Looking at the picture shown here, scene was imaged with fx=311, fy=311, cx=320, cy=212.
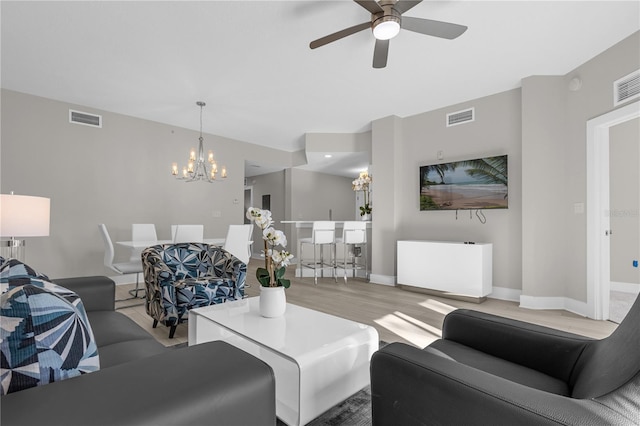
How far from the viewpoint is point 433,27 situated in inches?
97.1

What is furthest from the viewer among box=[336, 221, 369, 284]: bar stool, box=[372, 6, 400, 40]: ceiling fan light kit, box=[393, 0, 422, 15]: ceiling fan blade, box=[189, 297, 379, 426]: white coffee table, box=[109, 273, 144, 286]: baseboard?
box=[336, 221, 369, 284]: bar stool

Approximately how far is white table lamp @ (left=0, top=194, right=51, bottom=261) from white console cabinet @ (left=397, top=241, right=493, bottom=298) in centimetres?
414

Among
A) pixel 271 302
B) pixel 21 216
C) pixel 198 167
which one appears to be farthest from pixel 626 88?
pixel 198 167

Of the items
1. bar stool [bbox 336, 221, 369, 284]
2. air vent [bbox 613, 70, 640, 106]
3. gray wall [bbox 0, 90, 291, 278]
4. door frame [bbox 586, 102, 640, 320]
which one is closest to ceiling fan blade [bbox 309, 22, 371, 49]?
air vent [bbox 613, 70, 640, 106]

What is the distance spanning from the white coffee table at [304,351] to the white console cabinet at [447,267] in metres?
2.77

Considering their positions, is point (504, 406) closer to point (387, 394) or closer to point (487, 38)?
point (387, 394)

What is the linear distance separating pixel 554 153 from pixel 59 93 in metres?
6.55

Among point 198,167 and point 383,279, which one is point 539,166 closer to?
point 383,279

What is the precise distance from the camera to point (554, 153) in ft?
12.3

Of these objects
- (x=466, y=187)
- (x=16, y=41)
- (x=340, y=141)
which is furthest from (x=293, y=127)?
(x=16, y=41)

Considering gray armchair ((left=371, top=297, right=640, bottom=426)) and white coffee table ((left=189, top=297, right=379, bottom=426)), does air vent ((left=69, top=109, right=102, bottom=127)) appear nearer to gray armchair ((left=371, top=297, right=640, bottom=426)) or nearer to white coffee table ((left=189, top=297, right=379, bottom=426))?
white coffee table ((left=189, top=297, right=379, bottom=426))

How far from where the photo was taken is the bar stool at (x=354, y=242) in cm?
534

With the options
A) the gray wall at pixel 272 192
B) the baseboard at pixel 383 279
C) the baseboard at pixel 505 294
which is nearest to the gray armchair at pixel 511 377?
the baseboard at pixel 505 294

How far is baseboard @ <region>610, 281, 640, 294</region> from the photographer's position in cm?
436
